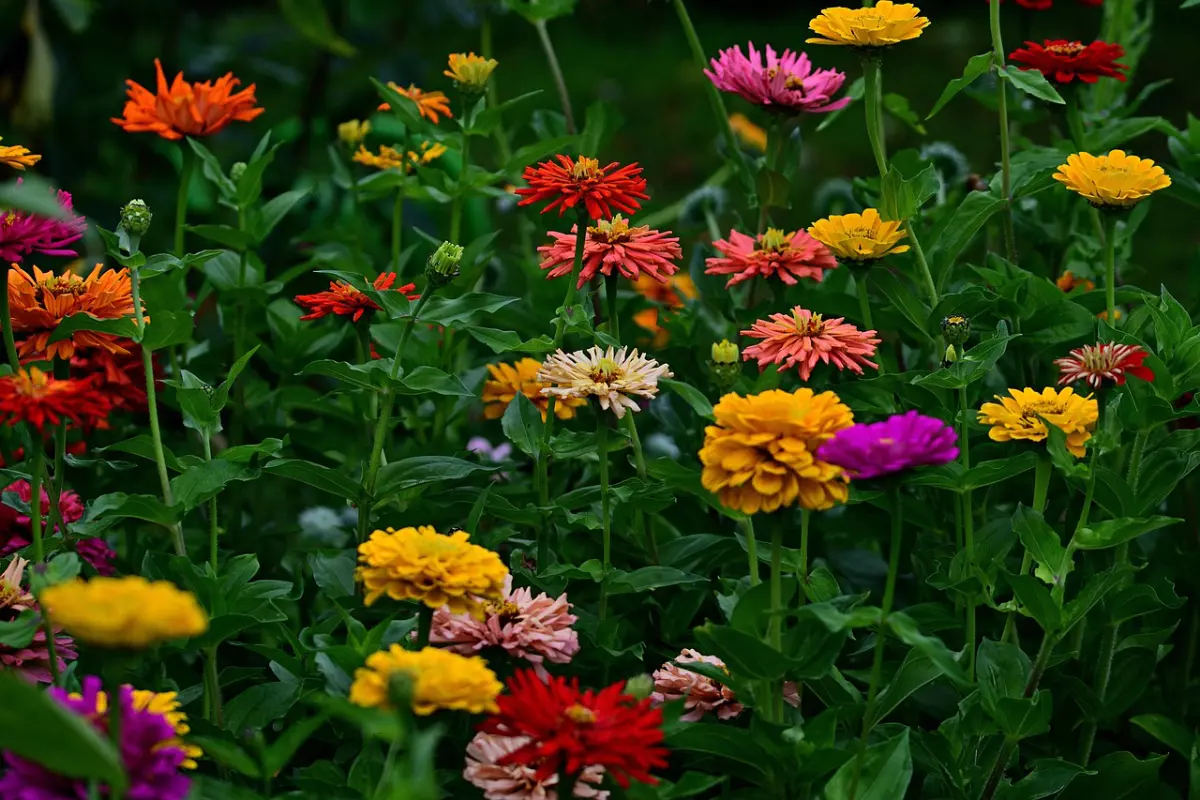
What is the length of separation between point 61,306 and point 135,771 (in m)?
0.41

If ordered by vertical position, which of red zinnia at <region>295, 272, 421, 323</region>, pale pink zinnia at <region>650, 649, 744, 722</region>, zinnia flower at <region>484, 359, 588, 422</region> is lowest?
pale pink zinnia at <region>650, 649, 744, 722</region>

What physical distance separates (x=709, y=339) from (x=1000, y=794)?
558 mm

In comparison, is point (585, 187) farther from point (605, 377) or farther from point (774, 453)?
point (774, 453)

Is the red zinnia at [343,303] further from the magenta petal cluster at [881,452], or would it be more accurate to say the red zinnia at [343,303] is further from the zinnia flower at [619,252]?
the magenta petal cluster at [881,452]

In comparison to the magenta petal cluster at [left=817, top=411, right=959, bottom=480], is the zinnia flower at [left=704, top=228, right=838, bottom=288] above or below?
below

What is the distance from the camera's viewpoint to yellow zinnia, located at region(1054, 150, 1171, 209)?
1.00 m

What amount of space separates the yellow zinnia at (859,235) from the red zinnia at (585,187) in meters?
0.14

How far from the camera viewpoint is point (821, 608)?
0.79m

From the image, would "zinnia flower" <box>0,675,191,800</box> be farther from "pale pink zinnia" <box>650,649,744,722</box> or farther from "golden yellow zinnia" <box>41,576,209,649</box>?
"pale pink zinnia" <box>650,649,744,722</box>

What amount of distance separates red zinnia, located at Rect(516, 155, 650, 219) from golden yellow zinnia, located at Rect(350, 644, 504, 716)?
1.28 ft

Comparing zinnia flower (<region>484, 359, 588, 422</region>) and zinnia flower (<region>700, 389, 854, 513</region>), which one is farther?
zinnia flower (<region>484, 359, 588, 422</region>)

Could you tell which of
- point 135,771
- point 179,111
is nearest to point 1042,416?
point 135,771

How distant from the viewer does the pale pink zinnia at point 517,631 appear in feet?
2.89

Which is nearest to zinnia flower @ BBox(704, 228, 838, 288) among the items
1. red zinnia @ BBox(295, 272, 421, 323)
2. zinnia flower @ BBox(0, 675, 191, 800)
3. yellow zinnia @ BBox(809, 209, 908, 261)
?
yellow zinnia @ BBox(809, 209, 908, 261)
